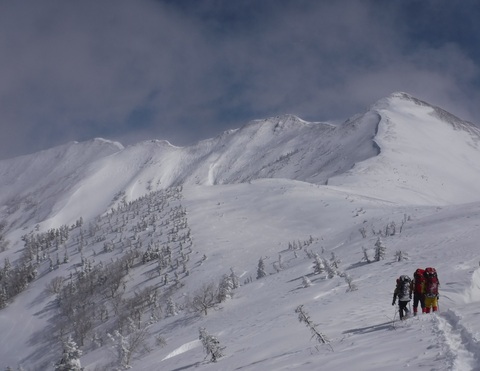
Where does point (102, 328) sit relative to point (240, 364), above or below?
below

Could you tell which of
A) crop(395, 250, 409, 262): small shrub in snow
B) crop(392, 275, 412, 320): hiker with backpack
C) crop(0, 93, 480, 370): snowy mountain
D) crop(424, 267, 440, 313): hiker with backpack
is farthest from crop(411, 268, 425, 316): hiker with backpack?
crop(395, 250, 409, 262): small shrub in snow

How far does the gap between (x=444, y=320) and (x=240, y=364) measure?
289 inches

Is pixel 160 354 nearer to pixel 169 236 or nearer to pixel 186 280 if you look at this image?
pixel 186 280

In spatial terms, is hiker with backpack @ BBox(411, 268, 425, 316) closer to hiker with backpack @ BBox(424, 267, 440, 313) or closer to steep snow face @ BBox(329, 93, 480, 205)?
hiker with backpack @ BBox(424, 267, 440, 313)

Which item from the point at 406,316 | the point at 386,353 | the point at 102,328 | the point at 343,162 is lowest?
the point at 102,328

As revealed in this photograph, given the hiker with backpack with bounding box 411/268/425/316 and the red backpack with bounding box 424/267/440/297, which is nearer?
the red backpack with bounding box 424/267/440/297

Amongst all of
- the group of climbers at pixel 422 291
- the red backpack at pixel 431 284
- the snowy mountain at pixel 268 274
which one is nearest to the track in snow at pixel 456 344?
the snowy mountain at pixel 268 274

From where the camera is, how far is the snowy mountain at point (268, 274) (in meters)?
15.0

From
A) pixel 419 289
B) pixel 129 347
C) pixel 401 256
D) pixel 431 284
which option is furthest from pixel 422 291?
pixel 129 347

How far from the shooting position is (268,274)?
54.5 metres

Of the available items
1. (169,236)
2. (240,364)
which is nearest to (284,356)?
(240,364)

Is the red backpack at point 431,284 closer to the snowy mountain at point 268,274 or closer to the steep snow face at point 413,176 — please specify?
the snowy mountain at point 268,274

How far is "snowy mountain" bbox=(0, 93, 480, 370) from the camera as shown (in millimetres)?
15000

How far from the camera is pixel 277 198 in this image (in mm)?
112750
